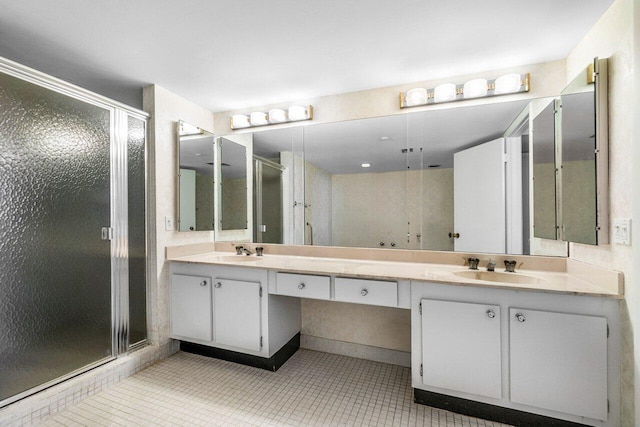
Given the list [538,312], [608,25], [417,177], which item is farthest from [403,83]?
[538,312]

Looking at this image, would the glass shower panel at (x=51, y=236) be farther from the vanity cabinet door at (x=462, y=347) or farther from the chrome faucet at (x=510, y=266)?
the chrome faucet at (x=510, y=266)

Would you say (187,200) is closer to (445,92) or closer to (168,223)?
(168,223)

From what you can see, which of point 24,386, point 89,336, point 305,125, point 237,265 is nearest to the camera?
point 24,386

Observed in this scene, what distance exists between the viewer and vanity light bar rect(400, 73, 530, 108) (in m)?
1.89

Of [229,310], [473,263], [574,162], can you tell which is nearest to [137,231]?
[229,310]

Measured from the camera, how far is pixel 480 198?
6.49ft

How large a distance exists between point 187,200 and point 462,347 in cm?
236

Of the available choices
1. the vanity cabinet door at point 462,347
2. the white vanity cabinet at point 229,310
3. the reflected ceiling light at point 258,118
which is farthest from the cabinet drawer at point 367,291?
the reflected ceiling light at point 258,118

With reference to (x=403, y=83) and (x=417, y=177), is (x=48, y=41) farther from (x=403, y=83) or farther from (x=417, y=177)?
(x=417, y=177)

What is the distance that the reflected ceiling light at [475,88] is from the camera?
1.94 metres

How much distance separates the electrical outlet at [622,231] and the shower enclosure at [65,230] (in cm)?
296

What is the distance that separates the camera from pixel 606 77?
1419mm

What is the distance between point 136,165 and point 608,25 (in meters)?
3.05

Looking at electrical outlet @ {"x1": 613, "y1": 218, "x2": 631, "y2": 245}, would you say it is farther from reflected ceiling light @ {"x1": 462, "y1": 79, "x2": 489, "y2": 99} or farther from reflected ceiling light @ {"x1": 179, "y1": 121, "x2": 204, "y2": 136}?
reflected ceiling light @ {"x1": 179, "y1": 121, "x2": 204, "y2": 136}
